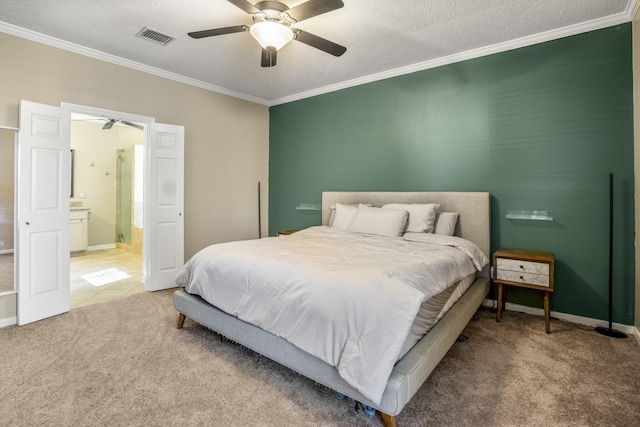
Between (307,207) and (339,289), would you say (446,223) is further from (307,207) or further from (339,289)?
(307,207)

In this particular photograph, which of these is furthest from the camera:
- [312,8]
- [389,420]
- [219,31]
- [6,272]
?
[6,272]

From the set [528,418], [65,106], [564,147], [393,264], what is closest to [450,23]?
[564,147]

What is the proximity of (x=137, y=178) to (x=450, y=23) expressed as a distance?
5.67 metres

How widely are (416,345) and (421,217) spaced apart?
6.02 feet

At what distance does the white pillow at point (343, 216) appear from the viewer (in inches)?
152

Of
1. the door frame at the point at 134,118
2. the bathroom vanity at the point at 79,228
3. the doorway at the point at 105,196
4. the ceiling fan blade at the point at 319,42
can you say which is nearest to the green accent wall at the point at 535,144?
the ceiling fan blade at the point at 319,42

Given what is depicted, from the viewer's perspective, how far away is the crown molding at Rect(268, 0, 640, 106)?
2.78m

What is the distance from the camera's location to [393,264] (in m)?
2.07

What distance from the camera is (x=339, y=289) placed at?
174 centimetres

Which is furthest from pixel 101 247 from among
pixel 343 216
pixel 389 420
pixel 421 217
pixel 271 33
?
pixel 389 420

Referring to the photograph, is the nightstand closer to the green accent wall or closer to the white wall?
the green accent wall

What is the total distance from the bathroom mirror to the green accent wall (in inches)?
144

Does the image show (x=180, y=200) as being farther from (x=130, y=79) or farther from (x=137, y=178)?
(x=137, y=178)

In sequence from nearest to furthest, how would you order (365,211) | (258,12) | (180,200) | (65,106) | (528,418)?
(528,418) → (258,12) → (65,106) → (365,211) → (180,200)
